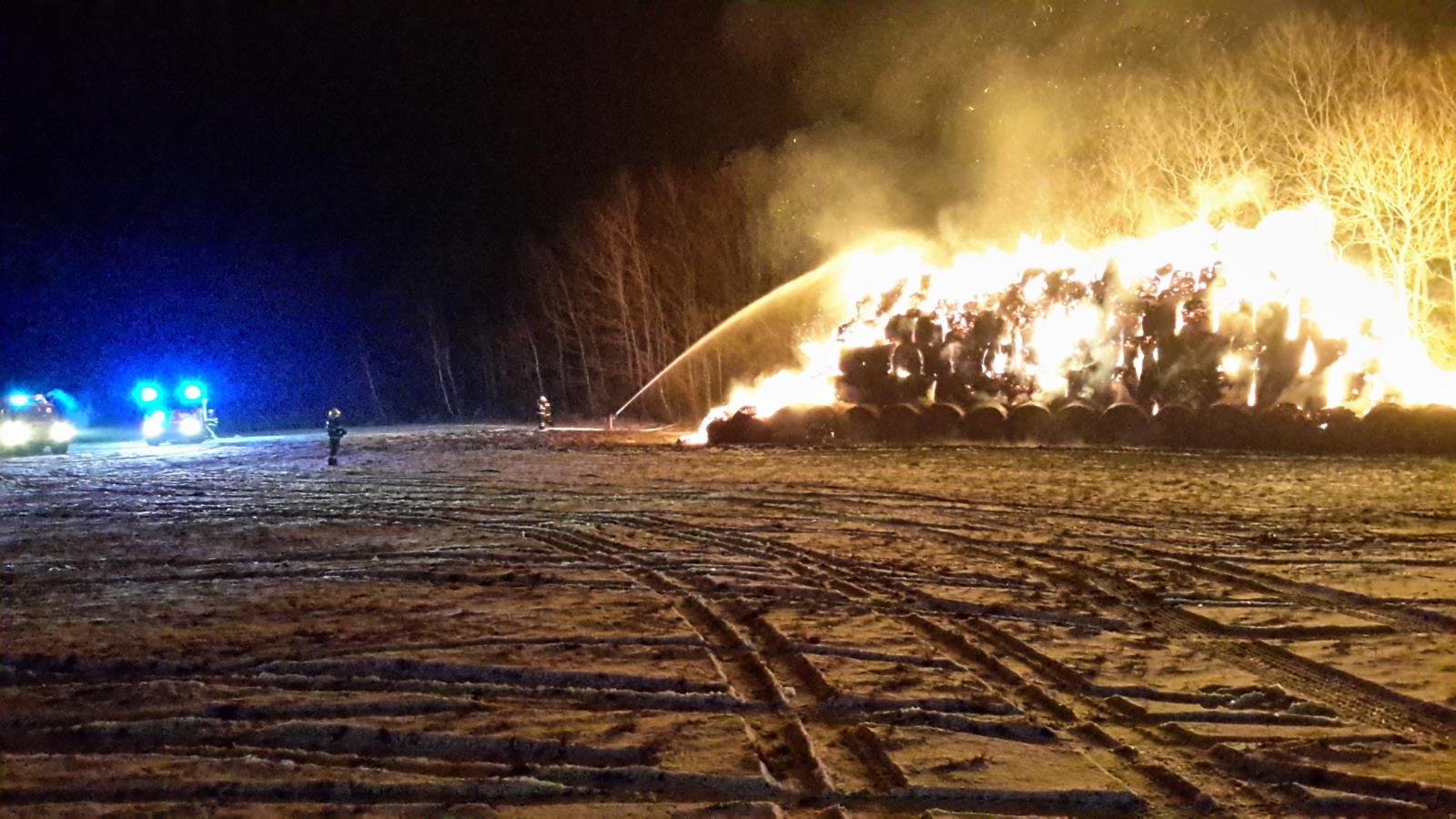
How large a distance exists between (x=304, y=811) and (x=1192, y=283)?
981 inches

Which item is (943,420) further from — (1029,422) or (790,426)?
(790,426)

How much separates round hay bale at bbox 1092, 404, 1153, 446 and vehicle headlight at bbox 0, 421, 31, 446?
30.5 m

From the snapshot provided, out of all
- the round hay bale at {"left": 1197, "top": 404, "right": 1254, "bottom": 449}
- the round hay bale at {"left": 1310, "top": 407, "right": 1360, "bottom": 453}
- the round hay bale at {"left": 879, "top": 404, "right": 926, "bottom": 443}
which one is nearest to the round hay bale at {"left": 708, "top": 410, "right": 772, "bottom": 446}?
the round hay bale at {"left": 879, "top": 404, "right": 926, "bottom": 443}

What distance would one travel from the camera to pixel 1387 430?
72.2ft

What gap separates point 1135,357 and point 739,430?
10.1 metres

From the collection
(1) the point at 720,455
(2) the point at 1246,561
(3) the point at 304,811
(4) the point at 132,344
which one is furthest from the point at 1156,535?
(4) the point at 132,344

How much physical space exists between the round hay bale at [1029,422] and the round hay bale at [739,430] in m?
6.05

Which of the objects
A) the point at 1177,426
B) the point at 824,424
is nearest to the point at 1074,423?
the point at 1177,426

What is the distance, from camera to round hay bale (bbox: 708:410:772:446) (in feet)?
88.6

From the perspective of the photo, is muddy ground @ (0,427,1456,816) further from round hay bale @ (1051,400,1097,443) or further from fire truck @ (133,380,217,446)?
fire truck @ (133,380,217,446)

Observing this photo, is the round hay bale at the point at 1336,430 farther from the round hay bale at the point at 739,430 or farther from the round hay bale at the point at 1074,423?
the round hay bale at the point at 739,430

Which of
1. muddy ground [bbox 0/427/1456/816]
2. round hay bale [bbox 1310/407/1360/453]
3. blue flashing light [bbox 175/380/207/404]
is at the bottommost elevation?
muddy ground [bbox 0/427/1456/816]

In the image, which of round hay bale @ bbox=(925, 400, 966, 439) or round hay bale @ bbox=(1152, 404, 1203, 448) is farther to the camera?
round hay bale @ bbox=(925, 400, 966, 439)

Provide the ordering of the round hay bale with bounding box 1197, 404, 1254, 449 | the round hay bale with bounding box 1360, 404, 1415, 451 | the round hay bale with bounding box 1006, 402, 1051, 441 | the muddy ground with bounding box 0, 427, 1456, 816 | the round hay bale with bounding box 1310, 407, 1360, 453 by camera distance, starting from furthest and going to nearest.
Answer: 1. the round hay bale with bounding box 1006, 402, 1051, 441
2. the round hay bale with bounding box 1197, 404, 1254, 449
3. the round hay bale with bounding box 1310, 407, 1360, 453
4. the round hay bale with bounding box 1360, 404, 1415, 451
5. the muddy ground with bounding box 0, 427, 1456, 816
